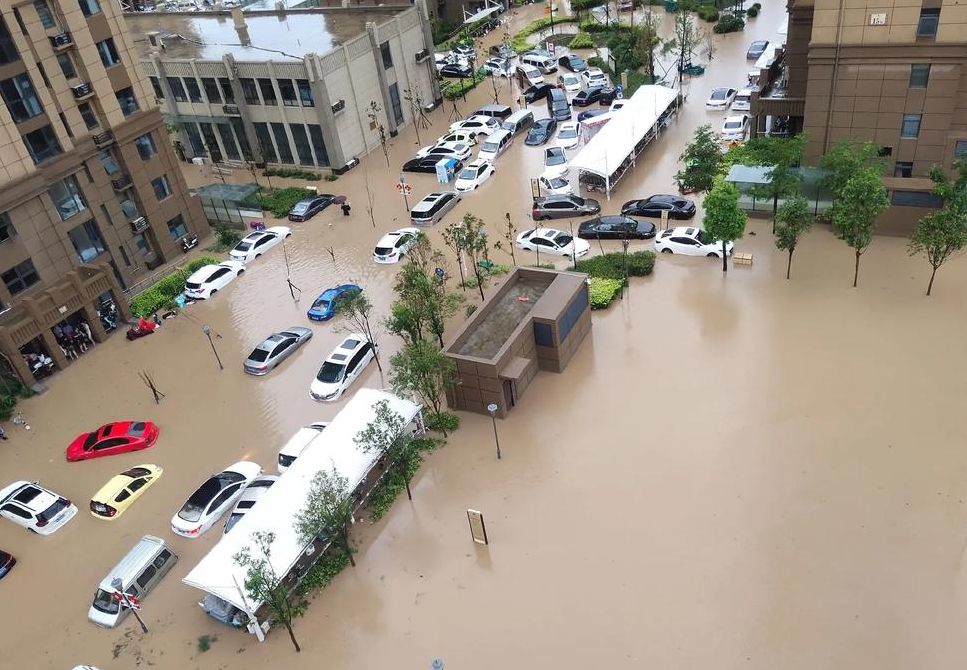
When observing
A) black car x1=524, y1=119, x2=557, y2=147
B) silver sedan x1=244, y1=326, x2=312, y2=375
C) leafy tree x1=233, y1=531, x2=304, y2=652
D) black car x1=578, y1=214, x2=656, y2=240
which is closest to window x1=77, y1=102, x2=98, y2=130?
silver sedan x1=244, y1=326, x2=312, y2=375

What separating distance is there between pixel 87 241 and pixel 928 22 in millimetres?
38992

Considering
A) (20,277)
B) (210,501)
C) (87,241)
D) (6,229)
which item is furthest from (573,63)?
(210,501)

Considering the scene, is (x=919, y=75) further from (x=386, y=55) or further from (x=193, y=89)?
(x=193, y=89)

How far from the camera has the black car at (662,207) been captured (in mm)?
37625

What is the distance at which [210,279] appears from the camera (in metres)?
38.2

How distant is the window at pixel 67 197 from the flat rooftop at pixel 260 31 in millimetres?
16322

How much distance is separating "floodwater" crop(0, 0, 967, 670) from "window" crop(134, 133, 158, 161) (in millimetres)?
11658

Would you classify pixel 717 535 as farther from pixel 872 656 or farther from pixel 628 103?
pixel 628 103

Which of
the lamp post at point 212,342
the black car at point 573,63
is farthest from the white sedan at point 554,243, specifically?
the black car at point 573,63

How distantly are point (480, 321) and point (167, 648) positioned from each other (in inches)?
592

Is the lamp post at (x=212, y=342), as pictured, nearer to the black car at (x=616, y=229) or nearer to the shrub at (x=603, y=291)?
the shrub at (x=603, y=291)

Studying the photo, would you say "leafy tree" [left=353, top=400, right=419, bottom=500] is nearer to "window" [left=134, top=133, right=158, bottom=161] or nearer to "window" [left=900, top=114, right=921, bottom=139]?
"window" [left=134, top=133, right=158, bottom=161]

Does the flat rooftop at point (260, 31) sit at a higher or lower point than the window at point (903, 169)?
higher

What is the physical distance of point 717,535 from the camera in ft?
70.6
